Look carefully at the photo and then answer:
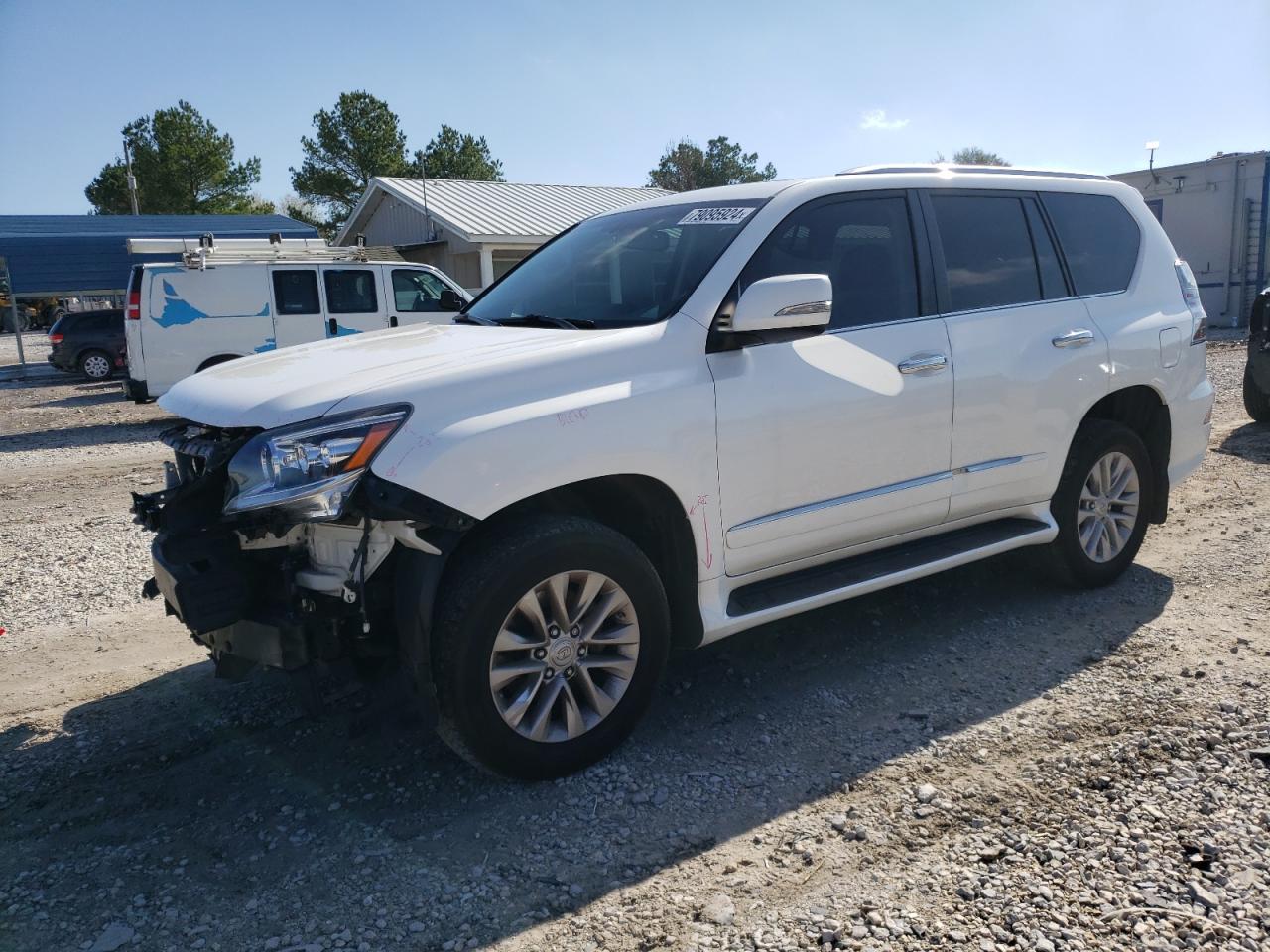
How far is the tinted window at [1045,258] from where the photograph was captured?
4.72m

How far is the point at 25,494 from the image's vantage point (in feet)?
28.8

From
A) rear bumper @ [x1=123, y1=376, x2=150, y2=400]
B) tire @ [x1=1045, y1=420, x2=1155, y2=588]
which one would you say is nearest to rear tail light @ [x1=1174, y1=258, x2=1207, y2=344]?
tire @ [x1=1045, y1=420, x2=1155, y2=588]

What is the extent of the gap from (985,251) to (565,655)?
2761 millimetres

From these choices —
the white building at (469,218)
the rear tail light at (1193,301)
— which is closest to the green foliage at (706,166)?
the white building at (469,218)

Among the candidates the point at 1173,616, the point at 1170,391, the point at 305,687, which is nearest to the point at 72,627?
the point at 305,687

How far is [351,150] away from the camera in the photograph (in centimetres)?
4947

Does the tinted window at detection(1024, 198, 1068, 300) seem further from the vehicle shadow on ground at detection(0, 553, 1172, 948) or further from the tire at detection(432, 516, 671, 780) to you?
the tire at detection(432, 516, 671, 780)

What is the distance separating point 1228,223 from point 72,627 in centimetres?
2410

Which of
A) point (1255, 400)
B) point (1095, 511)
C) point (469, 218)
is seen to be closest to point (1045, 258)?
point (1095, 511)

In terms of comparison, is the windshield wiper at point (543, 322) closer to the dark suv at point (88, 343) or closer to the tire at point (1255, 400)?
the tire at point (1255, 400)

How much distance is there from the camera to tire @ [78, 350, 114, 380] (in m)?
22.5

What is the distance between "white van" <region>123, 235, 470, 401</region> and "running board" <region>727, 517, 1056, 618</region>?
1009 centimetres

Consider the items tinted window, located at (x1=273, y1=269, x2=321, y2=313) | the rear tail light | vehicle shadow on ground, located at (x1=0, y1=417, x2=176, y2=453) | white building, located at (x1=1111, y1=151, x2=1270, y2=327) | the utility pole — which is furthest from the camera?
the utility pole

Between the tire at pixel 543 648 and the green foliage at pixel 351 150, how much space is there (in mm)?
49628
